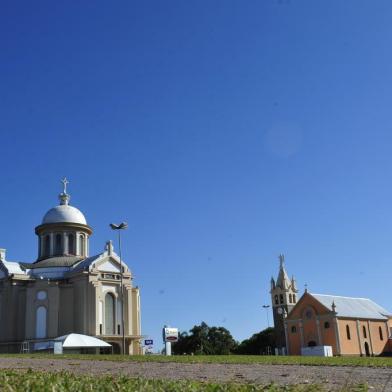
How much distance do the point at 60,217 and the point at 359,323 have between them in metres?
41.9

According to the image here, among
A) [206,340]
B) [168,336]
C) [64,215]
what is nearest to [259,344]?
[206,340]

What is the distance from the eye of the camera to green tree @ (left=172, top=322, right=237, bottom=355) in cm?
8094

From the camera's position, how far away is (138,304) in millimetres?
56156

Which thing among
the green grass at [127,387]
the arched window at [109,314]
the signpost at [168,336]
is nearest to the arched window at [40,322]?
the arched window at [109,314]

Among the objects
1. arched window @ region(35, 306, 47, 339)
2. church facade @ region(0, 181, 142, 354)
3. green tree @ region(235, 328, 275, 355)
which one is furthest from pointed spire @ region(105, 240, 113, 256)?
green tree @ region(235, 328, 275, 355)

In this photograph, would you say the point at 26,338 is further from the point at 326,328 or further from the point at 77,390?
the point at 77,390

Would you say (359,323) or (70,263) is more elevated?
(70,263)

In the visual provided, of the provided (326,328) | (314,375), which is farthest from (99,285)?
(314,375)

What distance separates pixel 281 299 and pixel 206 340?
13.9m

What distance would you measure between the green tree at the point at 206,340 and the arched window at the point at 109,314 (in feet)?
101

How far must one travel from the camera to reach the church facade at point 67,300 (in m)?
50.7

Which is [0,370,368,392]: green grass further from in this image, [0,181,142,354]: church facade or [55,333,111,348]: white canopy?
[0,181,142,354]: church facade

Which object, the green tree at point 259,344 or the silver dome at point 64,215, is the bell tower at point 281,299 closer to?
the green tree at point 259,344

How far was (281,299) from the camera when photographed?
79.9 m
